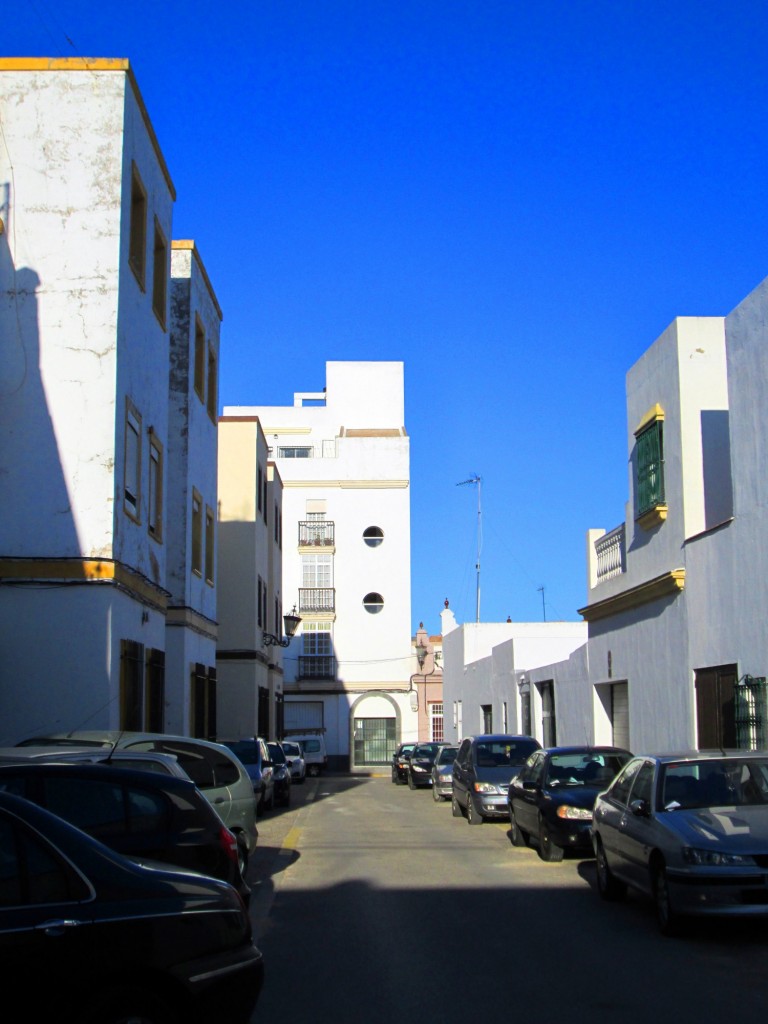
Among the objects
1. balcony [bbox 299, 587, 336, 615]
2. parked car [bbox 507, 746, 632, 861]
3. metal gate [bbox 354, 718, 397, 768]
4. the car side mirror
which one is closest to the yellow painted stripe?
parked car [bbox 507, 746, 632, 861]

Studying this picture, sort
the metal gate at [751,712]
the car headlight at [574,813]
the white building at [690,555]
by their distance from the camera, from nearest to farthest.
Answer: the car headlight at [574,813], the metal gate at [751,712], the white building at [690,555]

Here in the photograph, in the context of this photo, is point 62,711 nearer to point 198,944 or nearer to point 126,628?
point 126,628

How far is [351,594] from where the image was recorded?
198 ft

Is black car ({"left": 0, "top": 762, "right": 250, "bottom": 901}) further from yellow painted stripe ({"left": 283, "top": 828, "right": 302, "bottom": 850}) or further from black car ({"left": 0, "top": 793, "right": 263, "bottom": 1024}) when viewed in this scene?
yellow painted stripe ({"left": 283, "top": 828, "right": 302, "bottom": 850})

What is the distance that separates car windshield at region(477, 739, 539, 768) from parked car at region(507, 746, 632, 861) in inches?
195

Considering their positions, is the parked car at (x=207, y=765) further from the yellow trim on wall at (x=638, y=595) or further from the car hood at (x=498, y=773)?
the car hood at (x=498, y=773)

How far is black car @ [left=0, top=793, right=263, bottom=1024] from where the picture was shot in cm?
526

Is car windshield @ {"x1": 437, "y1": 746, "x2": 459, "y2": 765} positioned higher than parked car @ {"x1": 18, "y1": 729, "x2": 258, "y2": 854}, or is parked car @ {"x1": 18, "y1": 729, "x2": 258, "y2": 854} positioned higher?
parked car @ {"x1": 18, "y1": 729, "x2": 258, "y2": 854}

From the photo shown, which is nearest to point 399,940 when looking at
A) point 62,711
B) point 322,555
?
point 62,711

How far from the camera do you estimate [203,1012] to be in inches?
225

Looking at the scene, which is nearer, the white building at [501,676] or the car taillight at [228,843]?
the car taillight at [228,843]

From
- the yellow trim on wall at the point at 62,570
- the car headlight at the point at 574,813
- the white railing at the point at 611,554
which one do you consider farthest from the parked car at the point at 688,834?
the white railing at the point at 611,554

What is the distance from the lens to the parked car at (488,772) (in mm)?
22859

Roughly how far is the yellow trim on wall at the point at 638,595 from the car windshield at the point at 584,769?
325 cm
